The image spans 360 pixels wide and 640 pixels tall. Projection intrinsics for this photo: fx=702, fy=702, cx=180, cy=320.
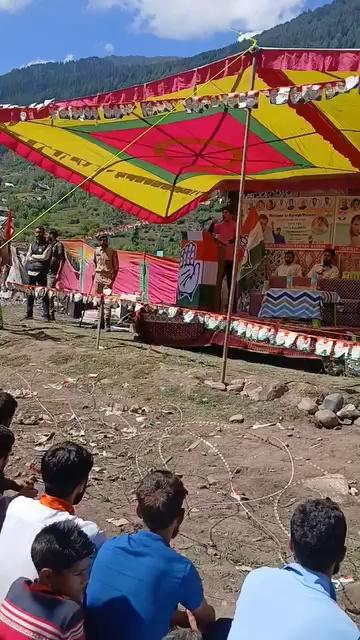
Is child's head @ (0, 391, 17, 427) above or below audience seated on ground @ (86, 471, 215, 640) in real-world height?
above

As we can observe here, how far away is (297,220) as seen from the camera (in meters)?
13.4

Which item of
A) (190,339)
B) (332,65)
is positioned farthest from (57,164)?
(332,65)

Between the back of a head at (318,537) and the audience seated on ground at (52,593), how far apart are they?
2.47 feet

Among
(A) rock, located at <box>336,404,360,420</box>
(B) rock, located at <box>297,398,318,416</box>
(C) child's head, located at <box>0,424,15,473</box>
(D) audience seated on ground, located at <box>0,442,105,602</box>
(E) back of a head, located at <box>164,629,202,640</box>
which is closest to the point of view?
(E) back of a head, located at <box>164,629,202,640</box>

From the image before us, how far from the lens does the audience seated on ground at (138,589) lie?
253 centimetres

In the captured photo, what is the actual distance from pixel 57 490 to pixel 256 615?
48.5 inches

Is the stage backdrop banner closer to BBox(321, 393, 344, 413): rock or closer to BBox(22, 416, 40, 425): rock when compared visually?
BBox(321, 393, 344, 413): rock

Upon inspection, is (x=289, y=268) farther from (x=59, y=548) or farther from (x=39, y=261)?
(x=59, y=548)

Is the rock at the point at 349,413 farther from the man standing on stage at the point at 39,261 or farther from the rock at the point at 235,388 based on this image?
the man standing on stage at the point at 39,261

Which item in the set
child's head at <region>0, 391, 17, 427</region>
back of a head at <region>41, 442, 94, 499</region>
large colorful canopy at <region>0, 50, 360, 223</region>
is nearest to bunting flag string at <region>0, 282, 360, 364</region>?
large colorful canopy at <region>0, 50, 360, 223</region>

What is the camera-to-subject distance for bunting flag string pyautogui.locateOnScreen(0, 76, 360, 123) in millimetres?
6348

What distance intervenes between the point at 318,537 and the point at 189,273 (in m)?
9.95

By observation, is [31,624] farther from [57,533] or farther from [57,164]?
[57,164]

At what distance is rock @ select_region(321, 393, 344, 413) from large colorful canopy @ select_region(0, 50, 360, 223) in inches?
114
